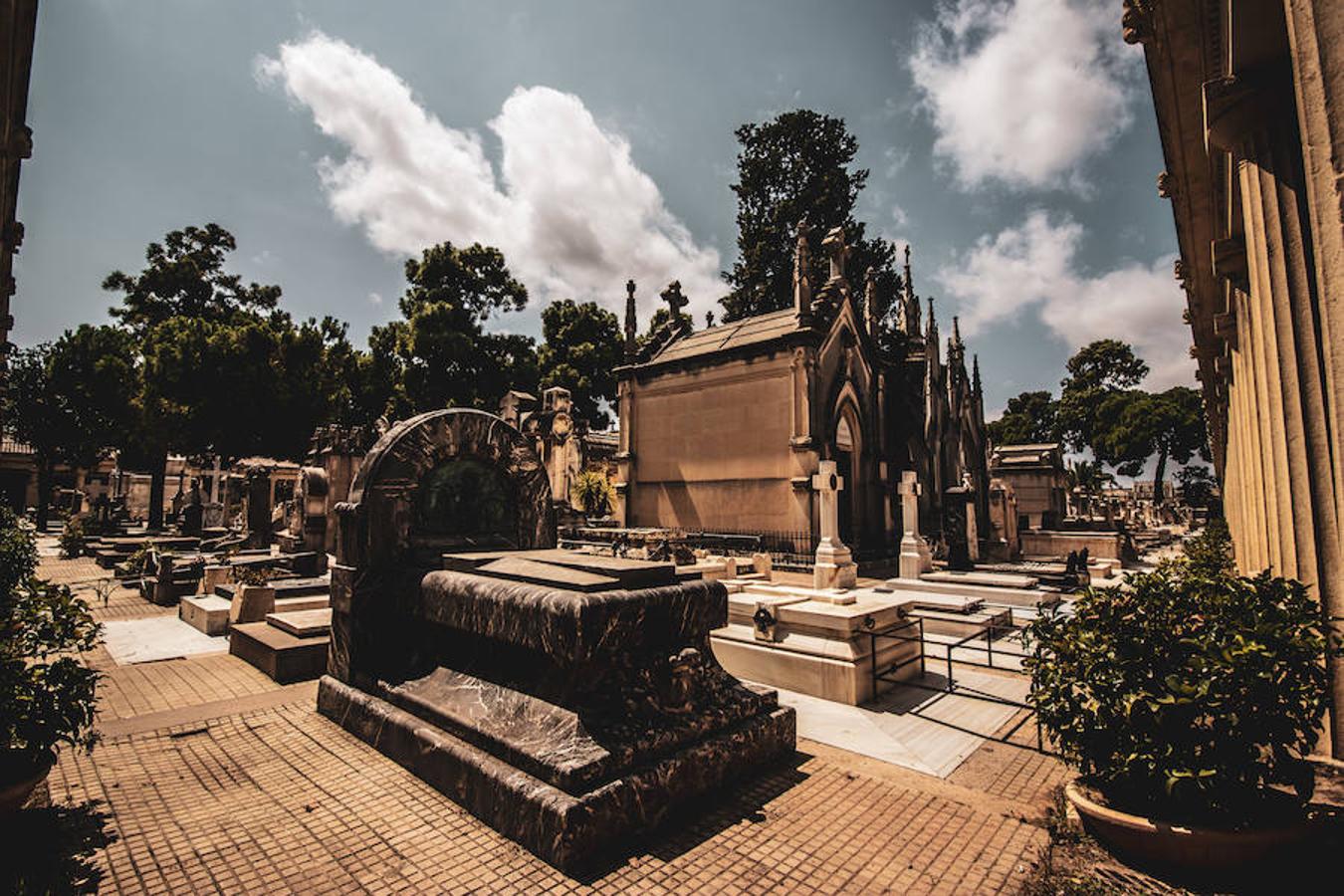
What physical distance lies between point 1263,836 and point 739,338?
1813cm

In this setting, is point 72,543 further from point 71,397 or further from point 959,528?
point 959,528

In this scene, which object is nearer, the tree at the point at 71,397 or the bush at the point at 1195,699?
the bush at the point at 1195,699

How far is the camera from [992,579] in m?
15.1

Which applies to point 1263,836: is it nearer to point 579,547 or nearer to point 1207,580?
point 1207,580

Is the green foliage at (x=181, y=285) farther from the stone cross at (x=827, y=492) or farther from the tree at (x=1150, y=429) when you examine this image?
the tree at (x=1150, y=429)

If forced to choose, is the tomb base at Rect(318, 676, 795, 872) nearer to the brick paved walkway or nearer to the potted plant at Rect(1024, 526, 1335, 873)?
the brick paved walkway

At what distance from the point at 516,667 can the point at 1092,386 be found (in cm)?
7409

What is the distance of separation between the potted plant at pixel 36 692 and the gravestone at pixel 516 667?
6.34 feet

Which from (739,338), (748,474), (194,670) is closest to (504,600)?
(194,670)

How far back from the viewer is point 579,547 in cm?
1694

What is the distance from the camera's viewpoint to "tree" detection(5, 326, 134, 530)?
3116 cm

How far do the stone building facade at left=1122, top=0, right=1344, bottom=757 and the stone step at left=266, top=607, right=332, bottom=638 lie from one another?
9351 mm

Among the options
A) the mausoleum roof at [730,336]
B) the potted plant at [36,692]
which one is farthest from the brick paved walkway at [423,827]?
the mausoleum roof at [730,336]

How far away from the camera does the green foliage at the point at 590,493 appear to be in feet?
74.0
